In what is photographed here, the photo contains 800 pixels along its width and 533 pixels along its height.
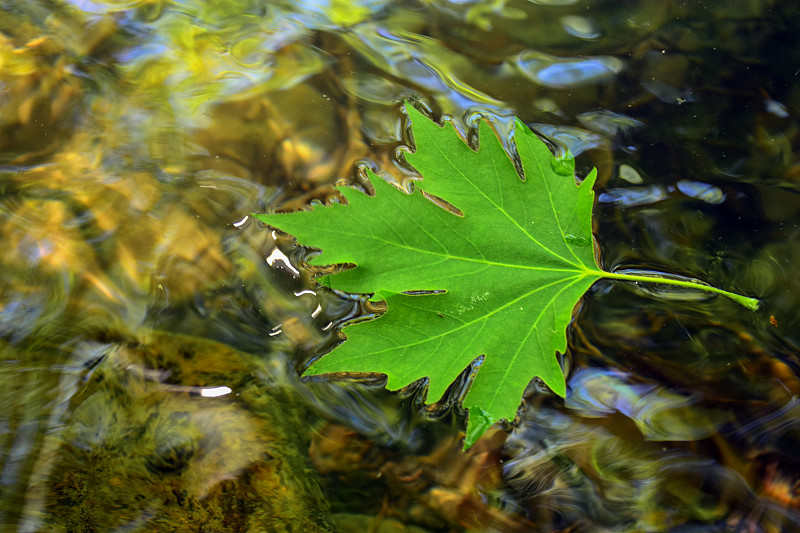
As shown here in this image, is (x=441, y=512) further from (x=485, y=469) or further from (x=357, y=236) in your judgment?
(x=357, y=236)

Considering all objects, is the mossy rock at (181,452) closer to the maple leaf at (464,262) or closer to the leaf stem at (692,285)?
the maple leaf at (464,262)

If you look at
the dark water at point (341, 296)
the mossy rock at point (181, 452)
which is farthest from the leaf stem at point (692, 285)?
the mossy rock at point (181, 452)

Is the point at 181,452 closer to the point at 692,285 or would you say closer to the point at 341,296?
the point at 341,296

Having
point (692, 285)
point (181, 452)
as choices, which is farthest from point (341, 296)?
point (692, 285)

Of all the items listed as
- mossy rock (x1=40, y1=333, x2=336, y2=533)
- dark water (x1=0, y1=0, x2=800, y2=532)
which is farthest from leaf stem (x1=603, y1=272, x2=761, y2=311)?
mossy rock (x1=40, y1=333, x2=336, y2=533)

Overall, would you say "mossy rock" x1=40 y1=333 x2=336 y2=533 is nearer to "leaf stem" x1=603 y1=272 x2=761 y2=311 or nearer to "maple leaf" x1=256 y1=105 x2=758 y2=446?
"maple leaf" x1=256 y1=105 x2=758 y2=446

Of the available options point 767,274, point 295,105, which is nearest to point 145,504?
point 295,105

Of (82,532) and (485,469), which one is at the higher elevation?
(485,469)
